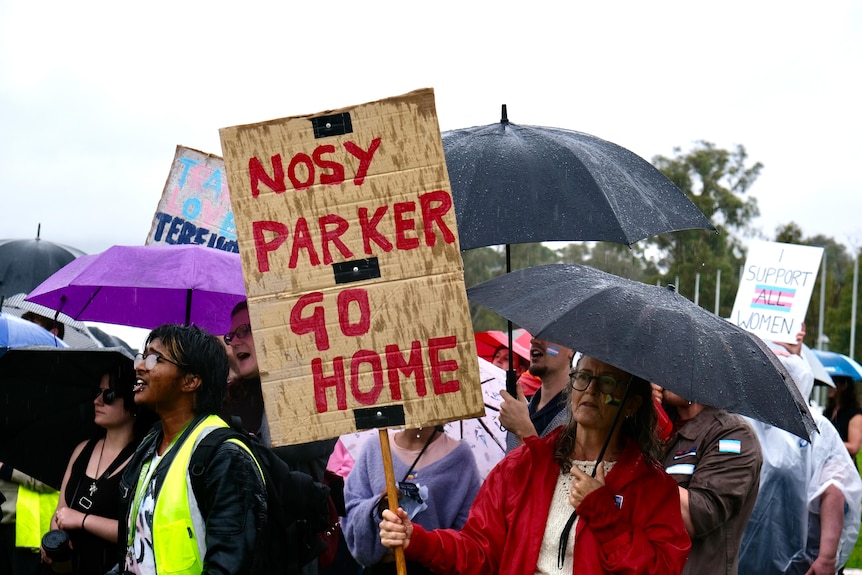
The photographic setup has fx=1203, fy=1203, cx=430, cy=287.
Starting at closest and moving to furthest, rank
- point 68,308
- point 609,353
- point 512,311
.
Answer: point 609,353
point 512,311
point 68,308

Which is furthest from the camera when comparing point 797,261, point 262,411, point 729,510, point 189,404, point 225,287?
point 797,261

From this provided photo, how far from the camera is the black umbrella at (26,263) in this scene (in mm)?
8844

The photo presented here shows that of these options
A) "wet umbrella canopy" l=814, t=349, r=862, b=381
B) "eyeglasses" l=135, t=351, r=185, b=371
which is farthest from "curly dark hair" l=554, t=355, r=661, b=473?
"wet umbrella canopy" l=814, t=349, r=862, b=381

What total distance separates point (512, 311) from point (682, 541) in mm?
812

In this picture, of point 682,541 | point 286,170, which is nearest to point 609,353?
point 682,541

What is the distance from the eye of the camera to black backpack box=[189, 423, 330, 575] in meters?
3.68

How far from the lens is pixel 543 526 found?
11.5ft

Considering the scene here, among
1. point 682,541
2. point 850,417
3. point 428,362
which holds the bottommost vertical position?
point 850,417

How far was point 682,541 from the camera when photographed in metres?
3.41

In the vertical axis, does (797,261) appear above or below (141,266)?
below

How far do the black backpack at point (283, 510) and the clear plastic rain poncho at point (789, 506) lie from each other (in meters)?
3.45

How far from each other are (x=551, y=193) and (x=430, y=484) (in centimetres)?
137

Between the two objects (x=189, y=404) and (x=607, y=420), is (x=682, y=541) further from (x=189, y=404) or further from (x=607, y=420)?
(x=189, y=404)

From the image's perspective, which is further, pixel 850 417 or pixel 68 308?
pixel 850 417
